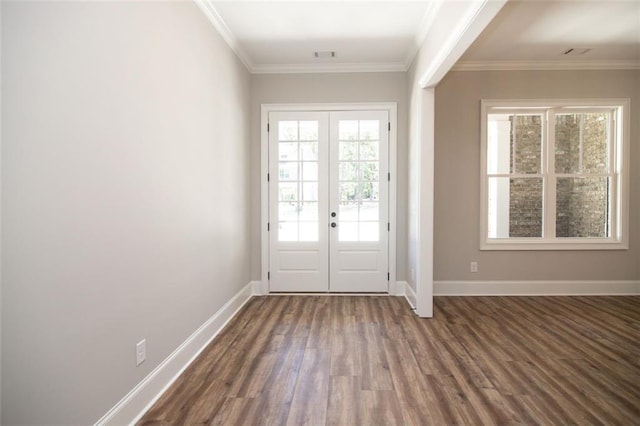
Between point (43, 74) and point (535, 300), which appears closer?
point (43, 74)

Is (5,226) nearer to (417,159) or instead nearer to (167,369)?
(167,369)

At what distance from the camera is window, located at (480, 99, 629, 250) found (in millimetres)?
4352

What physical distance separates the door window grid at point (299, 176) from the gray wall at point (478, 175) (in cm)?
157

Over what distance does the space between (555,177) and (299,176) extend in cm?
327

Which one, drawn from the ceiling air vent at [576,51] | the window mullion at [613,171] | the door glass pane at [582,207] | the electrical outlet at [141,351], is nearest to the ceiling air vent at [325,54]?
the ceiling air vent at [576,51]

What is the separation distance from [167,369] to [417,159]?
9.69ft

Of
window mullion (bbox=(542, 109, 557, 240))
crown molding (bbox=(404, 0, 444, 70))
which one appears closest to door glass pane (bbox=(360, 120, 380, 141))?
crown molding (bbox=(404, 0, 444, 70))

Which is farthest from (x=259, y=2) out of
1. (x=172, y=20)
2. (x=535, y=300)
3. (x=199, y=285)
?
(x=535, y=300)

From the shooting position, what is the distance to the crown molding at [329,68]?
430cm

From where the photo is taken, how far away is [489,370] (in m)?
2.47

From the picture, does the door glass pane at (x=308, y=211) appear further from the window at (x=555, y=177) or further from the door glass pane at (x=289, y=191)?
the window at (x=555, y=177)

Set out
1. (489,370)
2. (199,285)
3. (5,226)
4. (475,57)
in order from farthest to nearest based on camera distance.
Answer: (475,57), (199,285), (489,370), (5,226)

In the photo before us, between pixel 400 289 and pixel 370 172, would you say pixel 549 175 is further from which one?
pixel 400 289

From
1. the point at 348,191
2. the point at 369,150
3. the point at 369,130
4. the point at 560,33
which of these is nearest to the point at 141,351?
the point at 348,191
